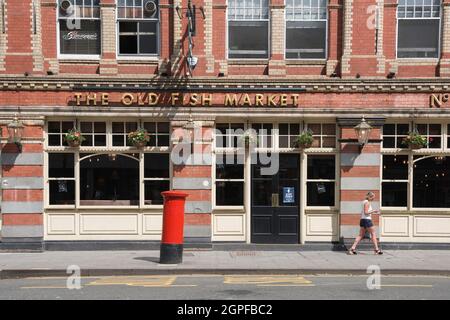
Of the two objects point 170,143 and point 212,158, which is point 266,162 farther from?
point 170,143

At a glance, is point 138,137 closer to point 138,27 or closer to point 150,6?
point 138,27

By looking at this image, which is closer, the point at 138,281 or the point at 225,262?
the point at 138,281

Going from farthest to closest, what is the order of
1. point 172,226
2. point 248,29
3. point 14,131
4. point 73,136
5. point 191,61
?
1. point 248,29
2. point 73,136
3. point 191,61
4. point 14,131
5. point 172,226

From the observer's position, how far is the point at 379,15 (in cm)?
1405

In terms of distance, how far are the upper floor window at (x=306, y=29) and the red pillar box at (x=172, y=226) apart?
5448 mm

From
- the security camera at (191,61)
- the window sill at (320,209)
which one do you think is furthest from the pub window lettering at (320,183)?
the security camera at (191,61)

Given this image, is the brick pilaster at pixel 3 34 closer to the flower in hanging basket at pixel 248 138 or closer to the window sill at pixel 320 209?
the flower in hanging basket at pixel 248 138

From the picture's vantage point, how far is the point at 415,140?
1417cm

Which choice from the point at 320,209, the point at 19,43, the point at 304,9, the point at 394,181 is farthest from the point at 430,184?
the point at 19,43

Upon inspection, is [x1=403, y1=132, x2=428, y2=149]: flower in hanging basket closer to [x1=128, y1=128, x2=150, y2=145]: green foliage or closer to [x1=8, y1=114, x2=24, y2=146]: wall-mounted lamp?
[x1=128, y1=128, x2=150, y2=145]: green foliage

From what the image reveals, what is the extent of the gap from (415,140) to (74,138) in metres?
8.94

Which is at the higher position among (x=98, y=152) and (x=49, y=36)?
(x=49, y=36)

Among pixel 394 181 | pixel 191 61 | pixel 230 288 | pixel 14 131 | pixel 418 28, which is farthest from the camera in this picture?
pixel 394 181

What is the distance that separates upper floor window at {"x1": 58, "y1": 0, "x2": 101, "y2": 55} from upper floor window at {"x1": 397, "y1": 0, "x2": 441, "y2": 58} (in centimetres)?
810
